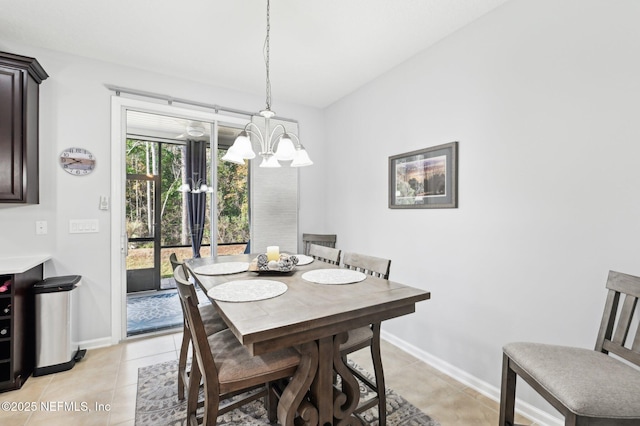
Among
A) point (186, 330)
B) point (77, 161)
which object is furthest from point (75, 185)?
point (186, 330)

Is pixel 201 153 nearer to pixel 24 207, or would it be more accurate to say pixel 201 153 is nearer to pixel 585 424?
pixel 24 207

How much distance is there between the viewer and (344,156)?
359 cm

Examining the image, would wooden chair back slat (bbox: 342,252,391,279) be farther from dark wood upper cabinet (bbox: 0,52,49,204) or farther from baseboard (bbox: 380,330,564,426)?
dark wood upper cabinet (bbox: 0,52,49,204)

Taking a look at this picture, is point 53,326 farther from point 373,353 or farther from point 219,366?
point 373,353

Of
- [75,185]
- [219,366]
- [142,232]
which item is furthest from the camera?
[142,232]

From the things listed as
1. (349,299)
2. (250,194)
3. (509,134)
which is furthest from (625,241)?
(250,194)

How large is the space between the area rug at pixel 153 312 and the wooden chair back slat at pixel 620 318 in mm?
3041

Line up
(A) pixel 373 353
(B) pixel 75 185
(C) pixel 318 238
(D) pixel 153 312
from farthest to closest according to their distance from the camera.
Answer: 1. (C) pixel 318 238
2. (D) pixel 153 312
3. (B) pixel 75 185
4. (A) pixel 373 353

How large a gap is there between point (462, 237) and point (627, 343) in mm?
1001

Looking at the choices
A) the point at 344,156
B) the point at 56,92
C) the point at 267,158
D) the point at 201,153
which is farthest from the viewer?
the point at 344,156

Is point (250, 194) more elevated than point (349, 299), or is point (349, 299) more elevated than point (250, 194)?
point (250, 194)

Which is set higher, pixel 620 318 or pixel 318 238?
pixel 318 238

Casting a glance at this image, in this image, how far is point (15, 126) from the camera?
2.23 metres

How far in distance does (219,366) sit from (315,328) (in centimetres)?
50
